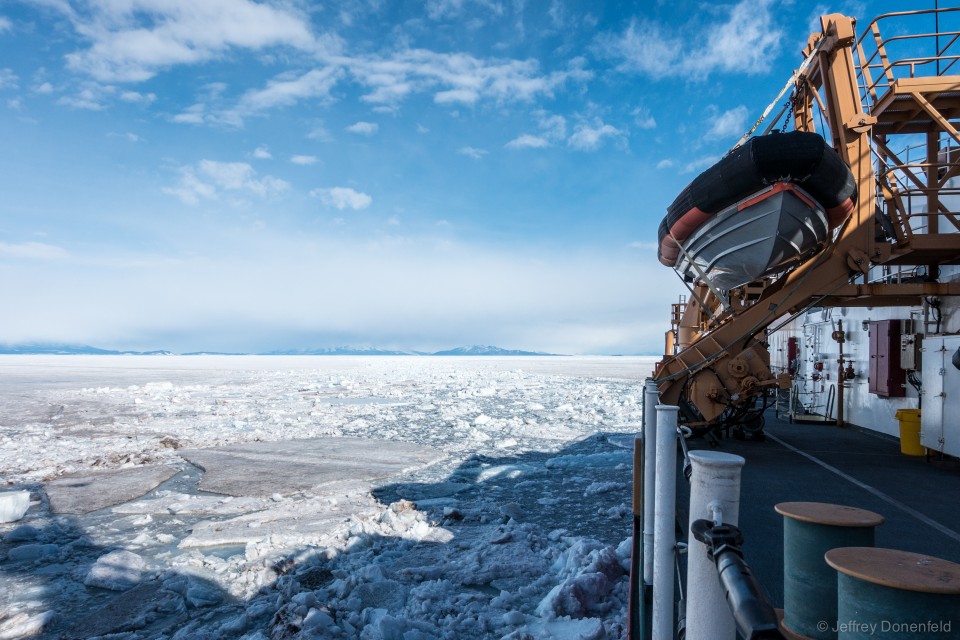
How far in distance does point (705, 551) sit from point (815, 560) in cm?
52

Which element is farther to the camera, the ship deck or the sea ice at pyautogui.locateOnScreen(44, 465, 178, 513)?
the sea ice at pyautogui.locateOnScreen(44, 465, 178, 513)

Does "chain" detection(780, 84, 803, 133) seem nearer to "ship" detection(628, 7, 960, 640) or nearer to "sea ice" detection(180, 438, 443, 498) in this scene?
"ship" detection(628, 7, 960, 640)

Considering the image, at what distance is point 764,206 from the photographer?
5488mm

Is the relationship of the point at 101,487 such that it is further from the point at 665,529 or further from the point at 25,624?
the point at 665,529

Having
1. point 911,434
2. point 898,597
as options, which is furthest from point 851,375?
point 898,597

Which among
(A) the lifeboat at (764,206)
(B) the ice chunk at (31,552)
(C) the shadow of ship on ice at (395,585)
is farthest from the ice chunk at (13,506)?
(A) the lifeboat at (764,206)

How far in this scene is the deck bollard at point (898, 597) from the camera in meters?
1.29

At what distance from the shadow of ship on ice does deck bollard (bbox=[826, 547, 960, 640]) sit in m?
2.56

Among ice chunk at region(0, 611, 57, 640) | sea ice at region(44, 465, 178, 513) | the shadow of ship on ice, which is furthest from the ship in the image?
sea ice at region(44, 465, 178, 513)

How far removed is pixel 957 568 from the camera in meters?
1.38

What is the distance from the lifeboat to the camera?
5.25 m

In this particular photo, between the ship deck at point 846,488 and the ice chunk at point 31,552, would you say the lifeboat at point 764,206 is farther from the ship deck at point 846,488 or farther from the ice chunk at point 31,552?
the ice chunk at point 31,552

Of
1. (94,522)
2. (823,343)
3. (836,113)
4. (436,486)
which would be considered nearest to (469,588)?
(436,486)

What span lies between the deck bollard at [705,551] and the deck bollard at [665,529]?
542mm
